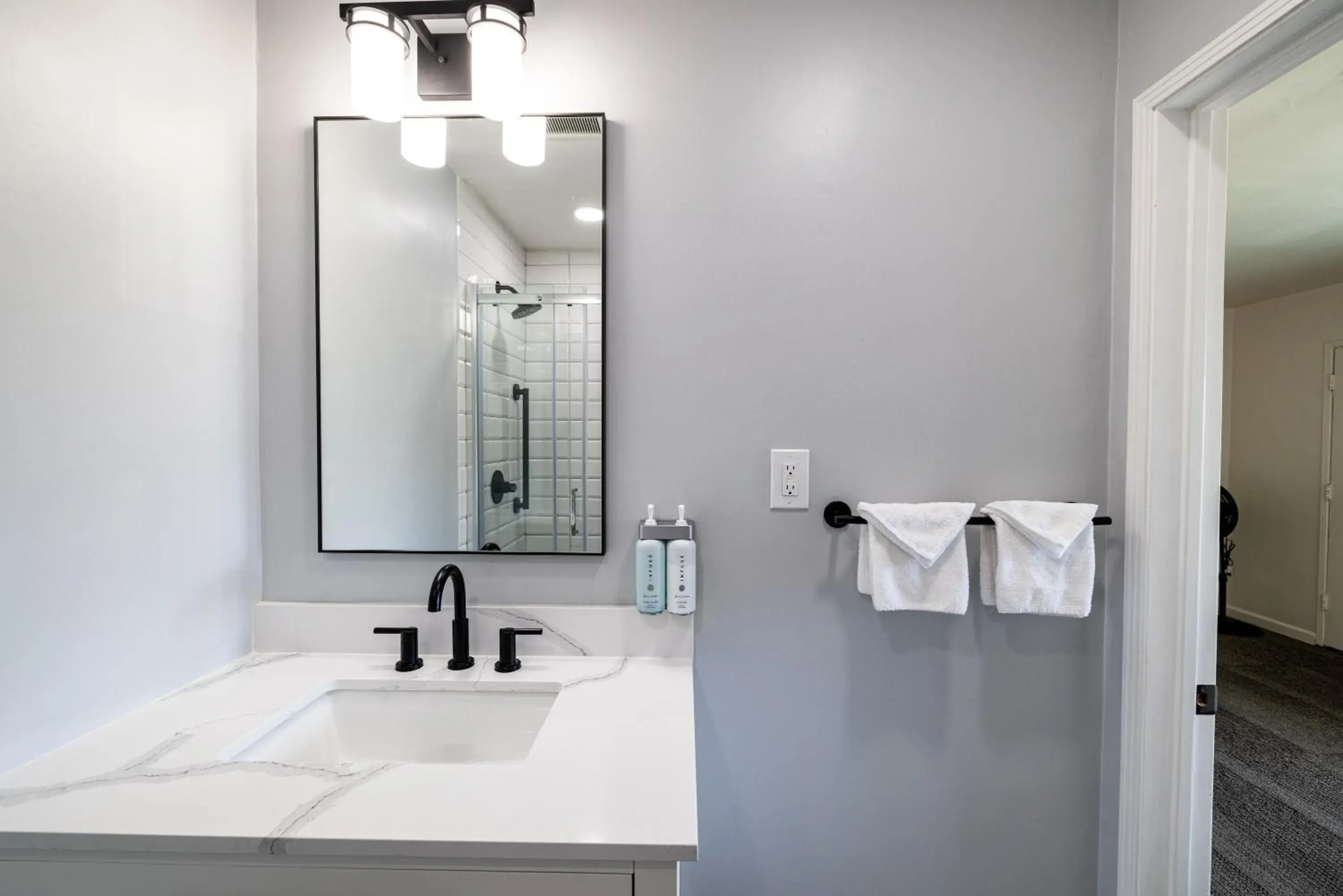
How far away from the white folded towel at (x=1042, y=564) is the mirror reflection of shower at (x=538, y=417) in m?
0.84

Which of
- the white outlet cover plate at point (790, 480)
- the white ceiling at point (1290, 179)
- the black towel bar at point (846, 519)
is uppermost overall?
the white ceiling at point (1290, 179)

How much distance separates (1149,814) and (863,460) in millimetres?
916

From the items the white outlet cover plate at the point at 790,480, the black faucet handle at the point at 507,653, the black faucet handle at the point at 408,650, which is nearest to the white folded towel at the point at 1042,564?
the white outlet cover plate at the point at 790,480

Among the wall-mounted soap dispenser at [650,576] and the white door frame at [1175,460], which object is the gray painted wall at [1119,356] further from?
the wall-mounted soap dispenser at [650,576]

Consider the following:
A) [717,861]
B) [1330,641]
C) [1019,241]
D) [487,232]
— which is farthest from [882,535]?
[1330,641]

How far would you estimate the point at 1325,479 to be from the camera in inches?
141

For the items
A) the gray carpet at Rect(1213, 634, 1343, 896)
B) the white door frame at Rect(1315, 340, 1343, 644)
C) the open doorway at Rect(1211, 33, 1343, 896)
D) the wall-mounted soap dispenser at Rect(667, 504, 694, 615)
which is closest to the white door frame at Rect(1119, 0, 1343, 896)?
the open doorway at Rect(1211, 33, 1343, 896)

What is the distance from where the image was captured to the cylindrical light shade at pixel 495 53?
1.08 m

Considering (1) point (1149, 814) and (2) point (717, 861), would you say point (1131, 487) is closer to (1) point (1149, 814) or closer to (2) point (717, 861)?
(1) point (1149, 814)

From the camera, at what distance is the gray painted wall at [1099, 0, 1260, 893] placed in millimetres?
1145

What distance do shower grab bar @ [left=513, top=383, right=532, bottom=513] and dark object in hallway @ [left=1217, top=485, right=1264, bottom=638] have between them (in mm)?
4598

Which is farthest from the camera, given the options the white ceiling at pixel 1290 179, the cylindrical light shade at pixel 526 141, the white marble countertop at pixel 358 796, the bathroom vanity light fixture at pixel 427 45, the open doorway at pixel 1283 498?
the open doorway at pixel 1283 498

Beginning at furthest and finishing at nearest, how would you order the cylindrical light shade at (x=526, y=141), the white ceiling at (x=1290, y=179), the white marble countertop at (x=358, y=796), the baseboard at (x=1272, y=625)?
the baseboard at (x=1272, y=625), the white ceiling at (x=1290, y=179), the cylindrical light shade at (x=526, y=141), the white marble countertop at (x=358, y=796)

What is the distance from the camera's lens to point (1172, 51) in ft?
3.54
